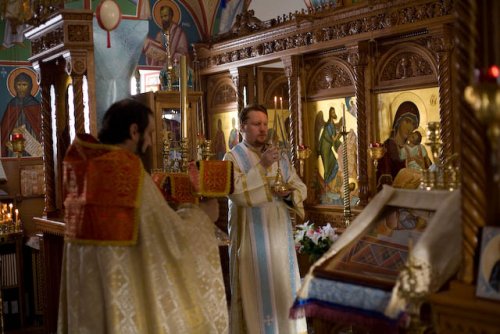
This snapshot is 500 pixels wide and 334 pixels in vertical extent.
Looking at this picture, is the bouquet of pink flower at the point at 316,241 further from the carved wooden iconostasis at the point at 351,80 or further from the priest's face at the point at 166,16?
the priest's face at the point at 166,16

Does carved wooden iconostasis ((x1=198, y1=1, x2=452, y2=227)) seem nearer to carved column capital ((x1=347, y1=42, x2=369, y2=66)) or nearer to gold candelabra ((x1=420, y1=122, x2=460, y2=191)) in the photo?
carved column capital ((x1=347, y1=42, x2=369, y2=66))

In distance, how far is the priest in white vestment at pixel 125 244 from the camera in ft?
9.99

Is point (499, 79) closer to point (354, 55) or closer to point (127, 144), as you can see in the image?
point (127, 144)

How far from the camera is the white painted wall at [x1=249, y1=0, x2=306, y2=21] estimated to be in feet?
28.1

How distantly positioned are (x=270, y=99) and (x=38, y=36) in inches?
142

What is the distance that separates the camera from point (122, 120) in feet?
10.00

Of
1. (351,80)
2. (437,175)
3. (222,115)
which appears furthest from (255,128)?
(222,115)

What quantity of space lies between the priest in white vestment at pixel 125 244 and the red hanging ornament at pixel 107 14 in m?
3.14

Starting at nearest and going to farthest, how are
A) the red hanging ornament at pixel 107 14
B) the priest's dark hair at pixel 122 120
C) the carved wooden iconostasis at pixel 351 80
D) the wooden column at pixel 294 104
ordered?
the priest's dark hair at pixel 122 120
the red hanging ornament at pixel 107 14
the carved wooden iconostasis at pixel 351 80
the wooden column at pixel 294 104

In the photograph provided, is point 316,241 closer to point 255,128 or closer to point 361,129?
point 255,128

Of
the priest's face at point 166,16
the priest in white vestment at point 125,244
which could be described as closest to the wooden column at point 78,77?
the priest in white vestment at point 125,244

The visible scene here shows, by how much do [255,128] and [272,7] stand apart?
481cm

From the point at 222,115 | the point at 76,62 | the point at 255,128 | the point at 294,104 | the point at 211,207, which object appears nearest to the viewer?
the point at 211,207

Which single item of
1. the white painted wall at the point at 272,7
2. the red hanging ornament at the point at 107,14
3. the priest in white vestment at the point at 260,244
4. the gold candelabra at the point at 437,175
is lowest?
the priest in white vestment at the point at 260,244
